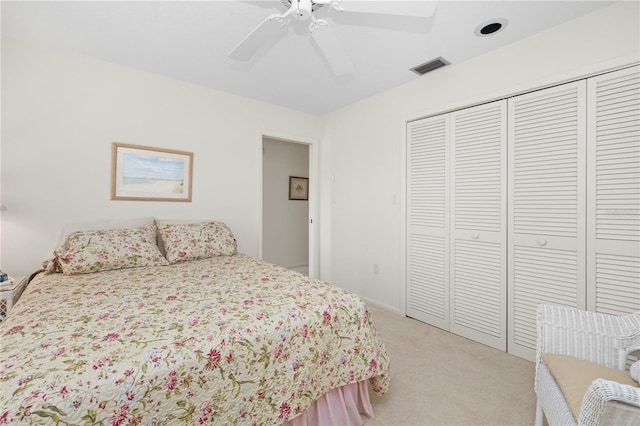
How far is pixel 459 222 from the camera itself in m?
2.48

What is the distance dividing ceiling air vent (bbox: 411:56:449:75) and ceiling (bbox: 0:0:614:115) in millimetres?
48

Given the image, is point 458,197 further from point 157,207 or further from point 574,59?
point 157,207

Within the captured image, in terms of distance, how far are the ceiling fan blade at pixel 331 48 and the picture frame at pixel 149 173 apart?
69.3 inches

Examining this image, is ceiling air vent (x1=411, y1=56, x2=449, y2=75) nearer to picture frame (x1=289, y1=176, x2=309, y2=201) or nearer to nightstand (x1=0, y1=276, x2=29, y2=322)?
picture frame (x1=289, y1=176, x2=309, y2=201)

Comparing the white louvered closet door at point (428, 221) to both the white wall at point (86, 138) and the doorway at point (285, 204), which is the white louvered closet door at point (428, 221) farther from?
the doorway at point (285, 204)

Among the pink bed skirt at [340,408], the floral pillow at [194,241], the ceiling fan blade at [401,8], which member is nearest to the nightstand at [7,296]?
the floral pillow at [194,241]

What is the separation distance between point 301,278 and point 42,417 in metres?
1.23

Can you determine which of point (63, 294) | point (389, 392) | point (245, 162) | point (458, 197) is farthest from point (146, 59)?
point (389, 392)

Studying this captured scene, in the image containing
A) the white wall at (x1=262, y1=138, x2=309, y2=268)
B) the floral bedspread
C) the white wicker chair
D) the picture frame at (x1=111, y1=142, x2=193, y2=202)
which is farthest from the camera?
the white wall at (x1=262, y1=138, x2=309, y2=268)

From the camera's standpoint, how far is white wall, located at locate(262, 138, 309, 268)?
4.46 m

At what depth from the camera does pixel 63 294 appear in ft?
4.86

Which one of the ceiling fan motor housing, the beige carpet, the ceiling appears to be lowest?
the beige carpet

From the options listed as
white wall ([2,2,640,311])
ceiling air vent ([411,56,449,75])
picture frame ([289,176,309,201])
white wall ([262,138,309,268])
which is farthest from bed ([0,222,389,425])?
picture frame ([289,176,309,201])

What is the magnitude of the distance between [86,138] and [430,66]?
3007mm
